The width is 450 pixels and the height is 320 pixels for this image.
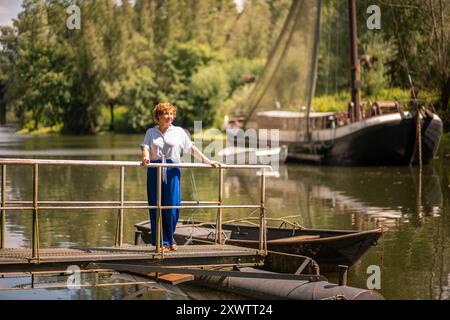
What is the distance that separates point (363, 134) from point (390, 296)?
2630 centimetres

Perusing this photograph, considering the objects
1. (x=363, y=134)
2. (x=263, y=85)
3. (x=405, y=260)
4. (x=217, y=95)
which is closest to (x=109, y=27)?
(x=217, y=95)

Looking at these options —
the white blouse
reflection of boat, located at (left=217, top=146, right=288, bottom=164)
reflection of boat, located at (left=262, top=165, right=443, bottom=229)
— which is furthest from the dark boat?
reflection of boat, located at (left=217, top=146, right=288, bottom=164)

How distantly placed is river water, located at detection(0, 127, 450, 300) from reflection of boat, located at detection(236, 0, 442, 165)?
1241 millimetres

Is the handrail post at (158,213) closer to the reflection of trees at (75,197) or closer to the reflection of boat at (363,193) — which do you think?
the reflection of trees at (75,197)

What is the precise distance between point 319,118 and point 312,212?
21729mm

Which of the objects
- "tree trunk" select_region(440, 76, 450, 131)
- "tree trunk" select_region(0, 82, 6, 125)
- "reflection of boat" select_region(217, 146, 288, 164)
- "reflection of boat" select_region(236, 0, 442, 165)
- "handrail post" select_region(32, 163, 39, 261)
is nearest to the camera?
"handrail post" select_region(32, 163, 39, 261)

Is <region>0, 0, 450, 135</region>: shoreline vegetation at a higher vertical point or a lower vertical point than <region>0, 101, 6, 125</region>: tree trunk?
higher

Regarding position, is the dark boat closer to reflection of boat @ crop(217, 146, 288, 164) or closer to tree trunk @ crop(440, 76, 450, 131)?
reflection of boat @ crop(217, 146, 288, 164)

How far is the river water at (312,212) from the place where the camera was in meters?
12.9

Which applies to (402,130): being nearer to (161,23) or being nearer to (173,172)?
(173,172)

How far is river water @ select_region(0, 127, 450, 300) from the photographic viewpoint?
12875 mm

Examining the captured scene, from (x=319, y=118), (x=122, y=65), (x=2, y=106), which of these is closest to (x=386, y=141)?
(x=319, y=118)

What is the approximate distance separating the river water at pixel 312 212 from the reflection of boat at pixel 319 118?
1241mm

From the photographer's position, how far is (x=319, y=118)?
43.7 meters
